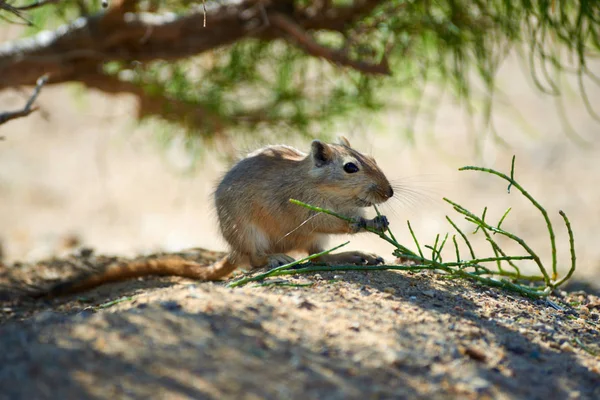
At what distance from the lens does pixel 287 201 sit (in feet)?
12.5

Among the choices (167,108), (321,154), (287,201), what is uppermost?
(167,108)

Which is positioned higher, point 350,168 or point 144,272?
point 350,168

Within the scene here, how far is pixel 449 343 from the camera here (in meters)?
2.46

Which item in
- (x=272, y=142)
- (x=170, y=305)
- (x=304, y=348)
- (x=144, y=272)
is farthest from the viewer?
(x=272, y=142)

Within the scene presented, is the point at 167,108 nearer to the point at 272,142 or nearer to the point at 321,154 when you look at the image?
the point at 272,142

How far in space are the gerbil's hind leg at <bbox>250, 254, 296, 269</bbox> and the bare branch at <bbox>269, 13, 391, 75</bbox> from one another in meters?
1.45

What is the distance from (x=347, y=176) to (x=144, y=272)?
4.37 ft

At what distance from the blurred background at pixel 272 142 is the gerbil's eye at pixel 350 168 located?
2.90 ft

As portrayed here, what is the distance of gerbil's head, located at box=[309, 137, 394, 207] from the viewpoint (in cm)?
369

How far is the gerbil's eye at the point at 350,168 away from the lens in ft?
12.3

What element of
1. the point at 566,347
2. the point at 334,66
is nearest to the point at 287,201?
the point at 334,66

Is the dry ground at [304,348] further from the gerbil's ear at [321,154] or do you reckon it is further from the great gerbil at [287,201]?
the gerbil's ear at [321,154]

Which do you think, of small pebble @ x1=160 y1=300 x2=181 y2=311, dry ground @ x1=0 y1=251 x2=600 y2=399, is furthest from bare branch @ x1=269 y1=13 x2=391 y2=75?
small pebble @ x1=160 y1=300 x2=181 y2=311

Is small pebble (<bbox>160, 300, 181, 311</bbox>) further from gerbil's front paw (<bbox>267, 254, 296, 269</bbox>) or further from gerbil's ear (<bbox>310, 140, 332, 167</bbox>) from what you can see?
gerbil's ear (<bbox>310, 140, 332, 167</bbox>)
